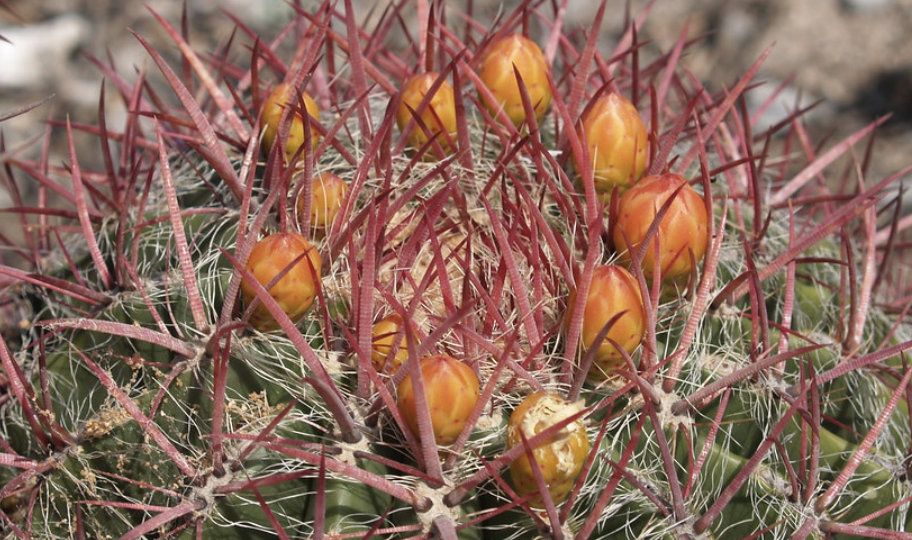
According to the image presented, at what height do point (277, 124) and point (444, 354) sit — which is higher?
point (277, 124)

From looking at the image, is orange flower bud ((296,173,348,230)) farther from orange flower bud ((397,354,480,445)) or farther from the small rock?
the small rock

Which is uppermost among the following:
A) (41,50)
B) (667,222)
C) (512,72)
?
(512,72)

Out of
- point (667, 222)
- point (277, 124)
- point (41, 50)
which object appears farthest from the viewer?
point (41, 50)

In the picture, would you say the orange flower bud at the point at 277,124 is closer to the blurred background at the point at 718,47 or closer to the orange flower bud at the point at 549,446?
the orange flower bud at the point at 549,446

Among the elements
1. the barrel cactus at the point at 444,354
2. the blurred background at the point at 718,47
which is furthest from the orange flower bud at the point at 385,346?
the blurred background at the point at 718,47

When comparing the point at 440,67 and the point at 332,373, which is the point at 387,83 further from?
Result: the point at 332,373

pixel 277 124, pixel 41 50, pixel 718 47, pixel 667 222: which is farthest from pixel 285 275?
pixel 41 50

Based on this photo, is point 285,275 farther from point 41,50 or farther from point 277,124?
point 41,50

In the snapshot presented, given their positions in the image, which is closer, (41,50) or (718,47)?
(718,47)
